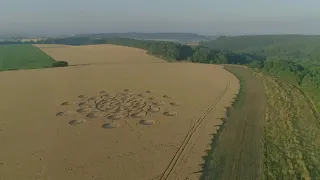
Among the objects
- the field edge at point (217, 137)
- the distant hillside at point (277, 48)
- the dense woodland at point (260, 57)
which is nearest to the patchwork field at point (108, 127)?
the field edge at point (217, 137)

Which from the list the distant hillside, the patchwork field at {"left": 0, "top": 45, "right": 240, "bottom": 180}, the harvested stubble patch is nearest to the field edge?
the patchwork field at {"left": 0, "top": 45, "right": 240, "bottom": 180}

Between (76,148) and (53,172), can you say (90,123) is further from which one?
(53,172)

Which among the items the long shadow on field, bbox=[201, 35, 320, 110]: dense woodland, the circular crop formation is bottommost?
the long shadow on field

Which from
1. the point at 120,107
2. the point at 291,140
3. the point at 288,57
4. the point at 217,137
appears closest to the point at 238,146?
the point at 217,137

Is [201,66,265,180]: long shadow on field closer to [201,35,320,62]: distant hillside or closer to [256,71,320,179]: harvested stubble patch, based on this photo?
[256,71,320,179]: harvested stubble patch

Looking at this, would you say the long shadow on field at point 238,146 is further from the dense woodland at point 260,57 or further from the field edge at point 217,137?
the dense woodland at point 260,57

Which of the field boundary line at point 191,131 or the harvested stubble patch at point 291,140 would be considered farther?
the harvested stubble patch at point 291,140
